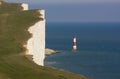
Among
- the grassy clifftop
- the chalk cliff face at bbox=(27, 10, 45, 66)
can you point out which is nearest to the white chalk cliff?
the chalk cliff face at bbox=(27, 10, 45, 66)

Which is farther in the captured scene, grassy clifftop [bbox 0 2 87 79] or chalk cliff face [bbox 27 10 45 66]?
chalk cliff face [bbox 27 10 45 66]

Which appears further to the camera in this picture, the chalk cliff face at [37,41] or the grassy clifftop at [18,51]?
the chalk cliff face at [37,41]

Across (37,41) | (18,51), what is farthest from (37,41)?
(18,51)

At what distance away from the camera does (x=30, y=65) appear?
103 feet

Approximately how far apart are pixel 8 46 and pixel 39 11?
39.0 feet

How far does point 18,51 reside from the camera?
3522 cm

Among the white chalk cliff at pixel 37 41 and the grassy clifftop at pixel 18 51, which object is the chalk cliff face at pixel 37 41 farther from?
the grassy clifftop at pixel 18 51

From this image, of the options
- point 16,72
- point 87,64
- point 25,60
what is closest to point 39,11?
point 25,60

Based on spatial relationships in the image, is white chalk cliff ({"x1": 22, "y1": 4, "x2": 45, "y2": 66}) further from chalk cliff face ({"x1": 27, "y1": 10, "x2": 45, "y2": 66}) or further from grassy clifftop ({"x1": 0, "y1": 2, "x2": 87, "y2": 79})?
grassy clifftop ({"x1": 0, "y1": 2, "x2": 87, "y2": 79})

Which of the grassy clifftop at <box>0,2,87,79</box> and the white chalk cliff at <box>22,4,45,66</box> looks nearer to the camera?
the grassy clifftop at <box>0,2,87,79</box>

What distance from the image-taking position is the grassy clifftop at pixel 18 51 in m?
28.5

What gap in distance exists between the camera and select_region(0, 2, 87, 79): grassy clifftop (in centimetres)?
2850

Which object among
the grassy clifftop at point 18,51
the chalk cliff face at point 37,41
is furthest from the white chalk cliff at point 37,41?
the grassy clifftop at point 18,51

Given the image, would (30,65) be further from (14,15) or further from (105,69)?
(105,69)
